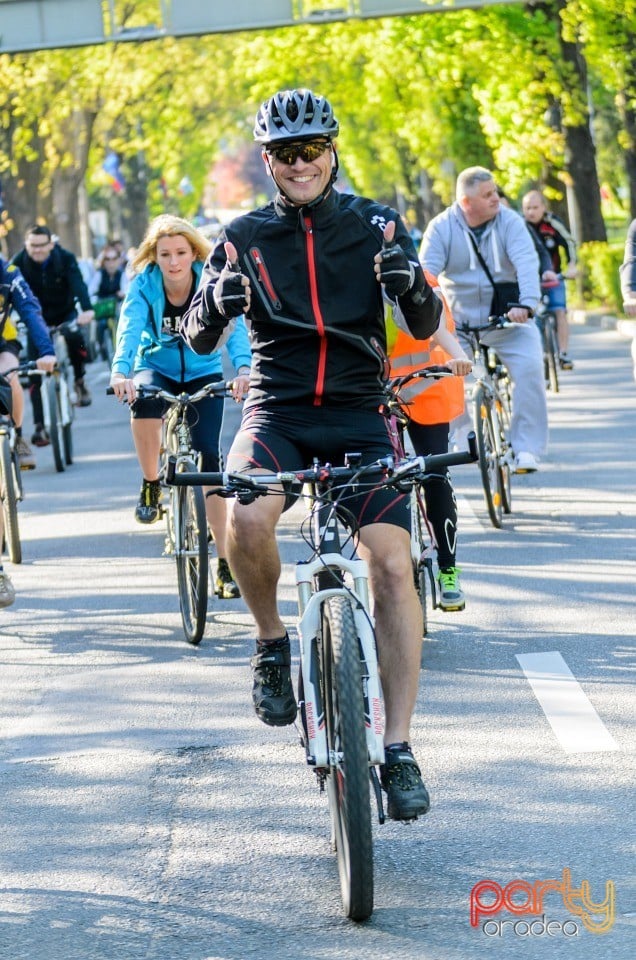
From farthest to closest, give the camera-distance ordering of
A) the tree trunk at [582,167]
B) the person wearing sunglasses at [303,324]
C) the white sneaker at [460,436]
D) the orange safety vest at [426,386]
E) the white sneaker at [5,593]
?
1. the tree trunk at [582,167]
2. the white sneaker at [460,436]
3. the white sneaker at [5,593]
4. the orange safety vest at [426,386]
5. the person wearing sunglasses at [303,324]

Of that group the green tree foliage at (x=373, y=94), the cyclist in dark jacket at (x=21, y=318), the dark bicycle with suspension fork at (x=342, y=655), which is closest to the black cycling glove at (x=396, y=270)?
the dark bicycle with suspension fork at (x=342, y=655)

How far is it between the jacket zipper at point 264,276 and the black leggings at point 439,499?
2807 mm

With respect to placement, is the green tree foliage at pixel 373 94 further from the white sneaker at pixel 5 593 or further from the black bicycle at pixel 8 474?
the white sneaker at pixel 5 593

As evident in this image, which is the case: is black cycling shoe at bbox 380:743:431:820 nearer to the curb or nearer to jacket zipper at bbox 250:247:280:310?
jacket zipper at bbox 250:247:280:310

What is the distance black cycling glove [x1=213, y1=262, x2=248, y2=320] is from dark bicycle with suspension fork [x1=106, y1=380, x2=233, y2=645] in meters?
3.17

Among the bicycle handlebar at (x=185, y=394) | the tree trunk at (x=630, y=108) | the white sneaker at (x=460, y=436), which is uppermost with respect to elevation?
the tree trunk at (x=630, y=108)

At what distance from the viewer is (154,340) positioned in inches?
359

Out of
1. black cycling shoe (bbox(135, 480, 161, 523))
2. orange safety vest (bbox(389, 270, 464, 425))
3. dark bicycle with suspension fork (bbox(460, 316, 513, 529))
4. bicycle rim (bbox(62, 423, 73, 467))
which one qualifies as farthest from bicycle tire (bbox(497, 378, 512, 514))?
bicycle rim (bbox(62, 423, 73, 467))

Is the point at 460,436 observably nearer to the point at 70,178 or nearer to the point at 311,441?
the point at 311,441

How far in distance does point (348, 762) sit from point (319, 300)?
1335mm

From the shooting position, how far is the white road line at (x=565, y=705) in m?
6.24

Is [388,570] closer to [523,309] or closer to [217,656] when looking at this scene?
[217,656]

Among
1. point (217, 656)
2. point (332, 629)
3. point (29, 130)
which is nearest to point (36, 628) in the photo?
point (217, 656)

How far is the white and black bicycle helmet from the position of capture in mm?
5215
